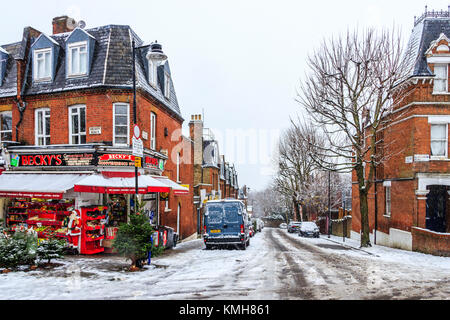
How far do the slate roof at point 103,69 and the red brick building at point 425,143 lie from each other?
13905 mm

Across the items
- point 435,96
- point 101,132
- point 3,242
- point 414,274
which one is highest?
point 435,96

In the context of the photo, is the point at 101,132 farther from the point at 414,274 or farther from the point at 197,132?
the point at 197,132

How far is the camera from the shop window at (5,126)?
18.7 meters

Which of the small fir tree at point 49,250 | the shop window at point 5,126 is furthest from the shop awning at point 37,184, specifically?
the small fir tree at point 49,250

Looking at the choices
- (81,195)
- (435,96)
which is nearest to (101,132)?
(81,195)

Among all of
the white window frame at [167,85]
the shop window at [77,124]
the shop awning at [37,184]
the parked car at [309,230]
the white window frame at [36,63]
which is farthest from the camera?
the parked car at [309,230]

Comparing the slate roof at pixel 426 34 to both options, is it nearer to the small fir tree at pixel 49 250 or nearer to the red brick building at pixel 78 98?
the red brick building at pixel 78 98

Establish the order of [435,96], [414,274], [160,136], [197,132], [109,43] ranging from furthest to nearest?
[197,132]
[160,136]
[435,96]
[109,43]
[414,274]

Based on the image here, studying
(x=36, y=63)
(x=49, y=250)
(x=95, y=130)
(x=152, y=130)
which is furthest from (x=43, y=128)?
(x=49, y=250)

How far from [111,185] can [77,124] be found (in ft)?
14.3

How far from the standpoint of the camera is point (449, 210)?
2064 cm

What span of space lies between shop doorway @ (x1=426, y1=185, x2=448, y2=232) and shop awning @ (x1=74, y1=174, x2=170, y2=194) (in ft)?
52.4

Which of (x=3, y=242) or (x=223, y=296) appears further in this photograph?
(x=3, y=242)
